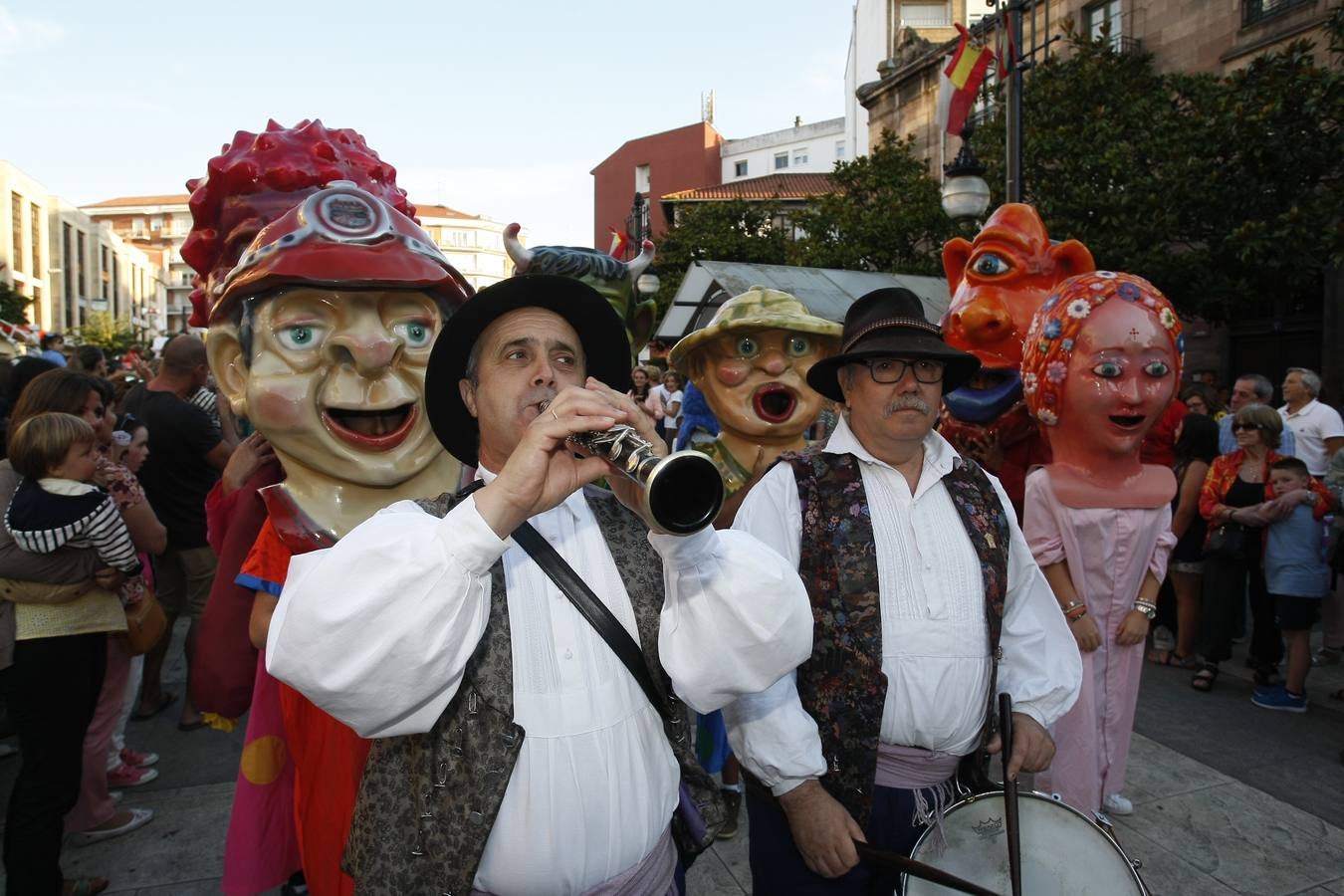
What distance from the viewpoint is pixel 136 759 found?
4277mm

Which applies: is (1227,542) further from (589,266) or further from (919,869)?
(919,869)

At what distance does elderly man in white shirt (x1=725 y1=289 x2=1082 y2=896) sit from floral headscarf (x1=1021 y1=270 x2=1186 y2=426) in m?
1.13

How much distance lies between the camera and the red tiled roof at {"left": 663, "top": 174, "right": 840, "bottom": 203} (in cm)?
4150

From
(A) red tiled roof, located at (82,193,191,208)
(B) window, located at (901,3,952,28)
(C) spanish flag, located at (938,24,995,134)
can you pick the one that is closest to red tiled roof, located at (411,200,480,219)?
(A) red tiled roof, located at (82,193,191,208)

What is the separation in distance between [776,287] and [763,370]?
6195mm

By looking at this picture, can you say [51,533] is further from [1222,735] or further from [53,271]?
[53,271]

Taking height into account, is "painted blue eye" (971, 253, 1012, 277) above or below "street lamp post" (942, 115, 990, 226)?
below

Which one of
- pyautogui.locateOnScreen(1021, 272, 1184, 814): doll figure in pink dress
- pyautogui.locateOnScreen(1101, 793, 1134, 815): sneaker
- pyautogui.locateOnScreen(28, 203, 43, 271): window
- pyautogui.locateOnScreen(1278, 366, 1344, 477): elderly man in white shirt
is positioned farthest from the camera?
pyautogui.locateOnScreen(28, 203, 43, 271): window

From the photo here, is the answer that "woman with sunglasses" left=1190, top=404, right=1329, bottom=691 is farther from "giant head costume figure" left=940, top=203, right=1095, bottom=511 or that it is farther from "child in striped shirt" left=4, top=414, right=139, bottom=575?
"child in striped shirt" left=4, top=414, right=139, bottom=575

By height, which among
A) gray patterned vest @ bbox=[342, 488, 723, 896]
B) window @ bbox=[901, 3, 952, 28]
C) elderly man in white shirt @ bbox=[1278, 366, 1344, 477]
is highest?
window @ bbox=[901, 3, 952, 28]

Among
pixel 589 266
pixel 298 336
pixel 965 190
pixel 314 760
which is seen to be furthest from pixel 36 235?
pixel 314 760

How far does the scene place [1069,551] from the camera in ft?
10.7

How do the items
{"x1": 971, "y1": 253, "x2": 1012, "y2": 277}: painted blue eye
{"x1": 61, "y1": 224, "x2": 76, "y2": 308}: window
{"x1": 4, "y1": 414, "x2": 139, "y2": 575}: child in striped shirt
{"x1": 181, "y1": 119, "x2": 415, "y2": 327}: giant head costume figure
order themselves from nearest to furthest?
{"x1": 181, "y1": 119, "x2": 415, "y2": 327}: giant head costume figure → {"x1": 4, "y1": 414, "x2": 139, "y2": 575}: child in striped shirt → {"x1": 971, "y1": 253, "x2": 1012, "y2": 277}: painted blue eye → {"x1": 61, "y1": 224, "x2": 76, "y2": 308}: window

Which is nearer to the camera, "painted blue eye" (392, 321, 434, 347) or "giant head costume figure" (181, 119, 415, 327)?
"painted blue eye" (392, 321, 434, 347)
